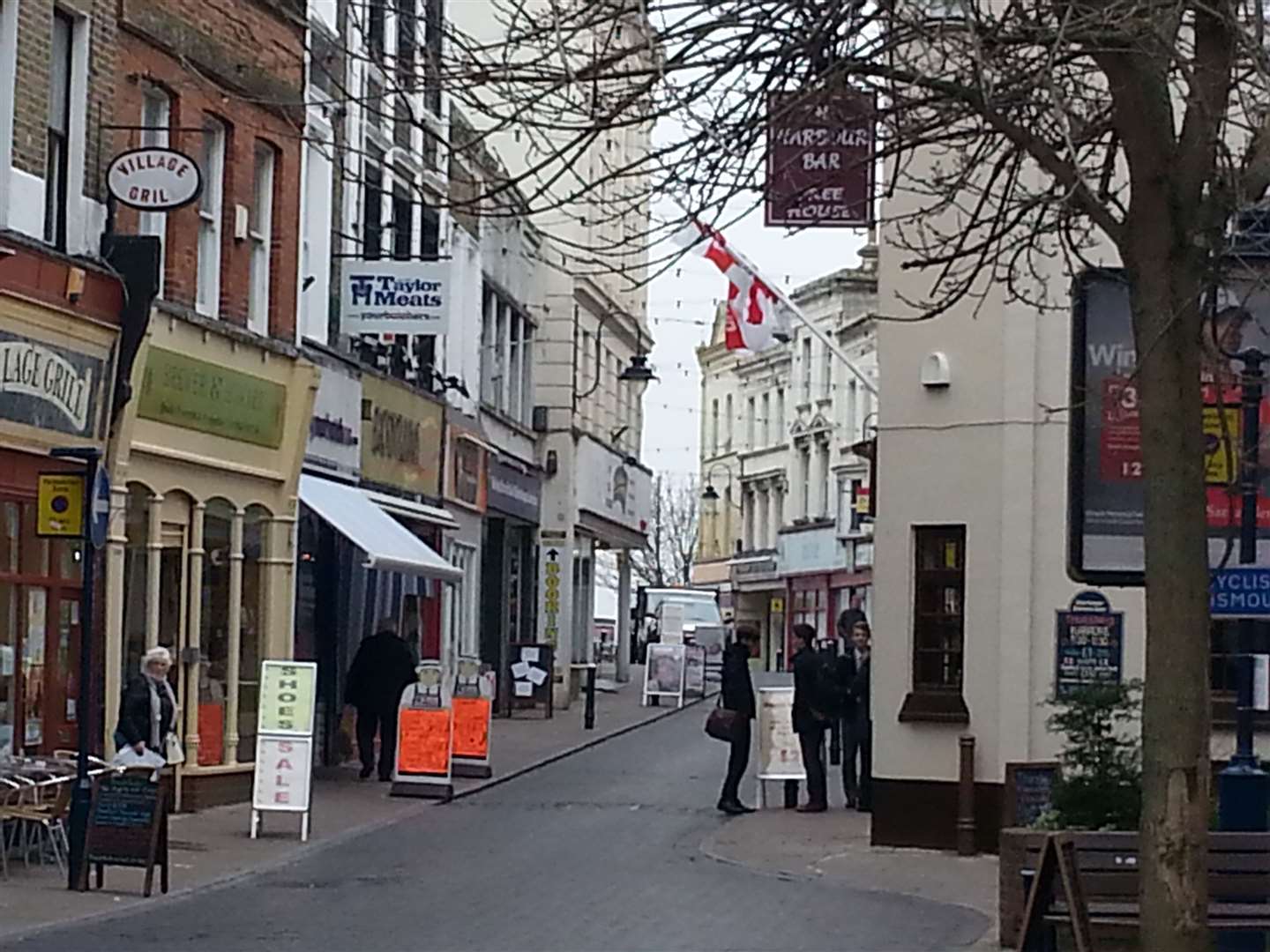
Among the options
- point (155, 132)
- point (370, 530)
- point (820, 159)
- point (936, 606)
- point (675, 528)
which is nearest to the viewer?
point (820, 159)

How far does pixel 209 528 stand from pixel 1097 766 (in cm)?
1130

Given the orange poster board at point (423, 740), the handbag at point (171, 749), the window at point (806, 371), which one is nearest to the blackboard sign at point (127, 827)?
the handbag at point (171, 749)

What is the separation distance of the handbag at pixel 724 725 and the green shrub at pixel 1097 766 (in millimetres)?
9143

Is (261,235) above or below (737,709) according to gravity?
above

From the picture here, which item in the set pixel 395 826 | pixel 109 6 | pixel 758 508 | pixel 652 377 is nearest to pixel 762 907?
pixel 395 826

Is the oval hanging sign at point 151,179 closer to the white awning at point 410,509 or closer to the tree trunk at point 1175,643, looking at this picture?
the white awning at point 410,509

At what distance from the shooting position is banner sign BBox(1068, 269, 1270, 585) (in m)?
13.9

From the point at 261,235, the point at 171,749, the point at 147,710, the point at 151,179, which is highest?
the point at 261,235

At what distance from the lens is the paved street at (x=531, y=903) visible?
1457 cm

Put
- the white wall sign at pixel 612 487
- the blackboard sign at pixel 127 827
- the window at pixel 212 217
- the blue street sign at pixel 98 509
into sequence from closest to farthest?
the blackboard sign at pixel 127 827 < the blue street sign at pixel 98 509 < the window at pixel 212 217 < the white wall sign at pixel 612 487

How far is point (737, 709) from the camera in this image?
2512 centimetres

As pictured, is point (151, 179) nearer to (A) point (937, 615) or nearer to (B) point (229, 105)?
(B) point (229, 105)

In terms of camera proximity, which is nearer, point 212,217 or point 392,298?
point 212,217

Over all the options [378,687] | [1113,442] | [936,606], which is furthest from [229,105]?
[1113,442]
